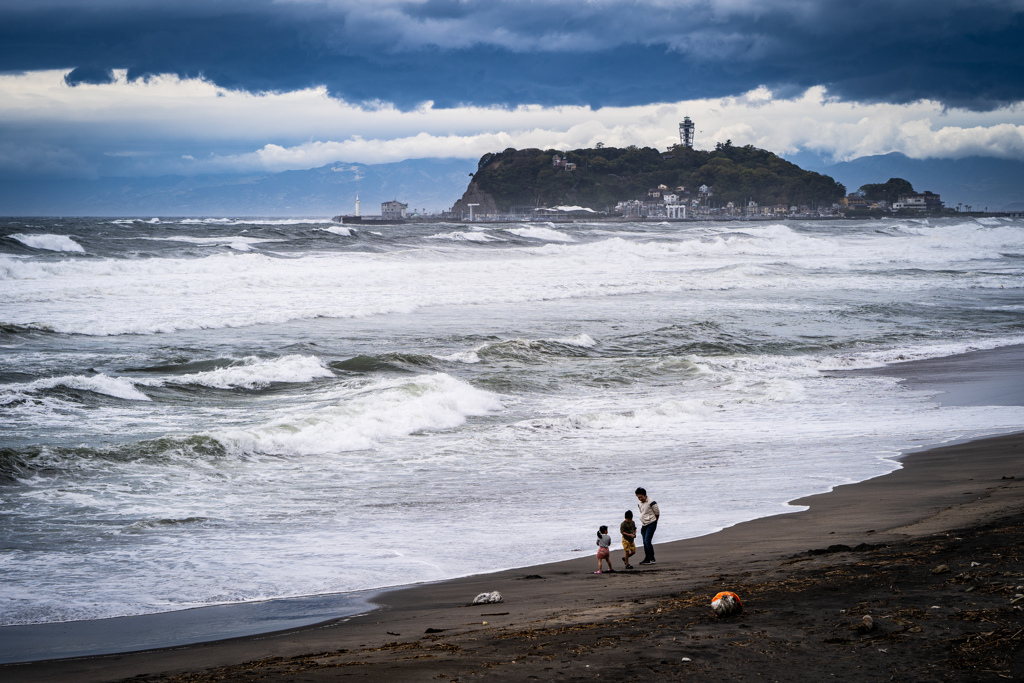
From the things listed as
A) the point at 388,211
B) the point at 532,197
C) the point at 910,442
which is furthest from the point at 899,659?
the point at 532,197

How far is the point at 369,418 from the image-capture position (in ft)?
43.6

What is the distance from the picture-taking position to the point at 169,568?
7.10 metres

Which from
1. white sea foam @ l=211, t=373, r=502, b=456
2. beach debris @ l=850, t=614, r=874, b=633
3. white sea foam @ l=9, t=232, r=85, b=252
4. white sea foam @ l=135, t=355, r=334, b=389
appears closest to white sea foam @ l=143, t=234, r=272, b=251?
white sea foam @ l=9, t=232, r=85, b=252

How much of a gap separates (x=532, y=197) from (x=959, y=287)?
158936mm

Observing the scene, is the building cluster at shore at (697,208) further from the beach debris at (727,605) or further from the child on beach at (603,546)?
the beach debris at (727,605)

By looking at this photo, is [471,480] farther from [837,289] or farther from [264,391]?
[837,289]

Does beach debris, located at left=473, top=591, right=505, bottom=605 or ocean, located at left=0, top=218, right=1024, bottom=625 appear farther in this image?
ocean, located at left=0, top=218, right=1024, bottom=625

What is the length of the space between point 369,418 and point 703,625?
30.5 ft

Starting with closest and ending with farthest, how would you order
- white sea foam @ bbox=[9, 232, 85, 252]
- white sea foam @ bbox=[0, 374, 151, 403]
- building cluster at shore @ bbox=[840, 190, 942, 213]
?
white sea foam @ bbox=[0, 374, 151, 403] < white sea foam @ bbox=[9, 232, 85, 252] < building cluster at shore @ bbox=[840, 190, 942, 213]

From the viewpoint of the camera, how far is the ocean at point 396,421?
25.0 ft

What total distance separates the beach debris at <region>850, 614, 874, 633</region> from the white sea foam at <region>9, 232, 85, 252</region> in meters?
47.1

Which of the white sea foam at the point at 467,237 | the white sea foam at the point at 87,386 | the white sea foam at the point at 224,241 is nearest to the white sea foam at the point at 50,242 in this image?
the white sea foam at the point at 224,241

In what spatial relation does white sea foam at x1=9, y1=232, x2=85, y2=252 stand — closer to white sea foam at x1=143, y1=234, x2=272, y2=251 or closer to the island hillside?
white sea foam at x1=143, y1=234, x2=272, y2=251

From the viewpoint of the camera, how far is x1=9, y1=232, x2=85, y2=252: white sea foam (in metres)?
43.4
